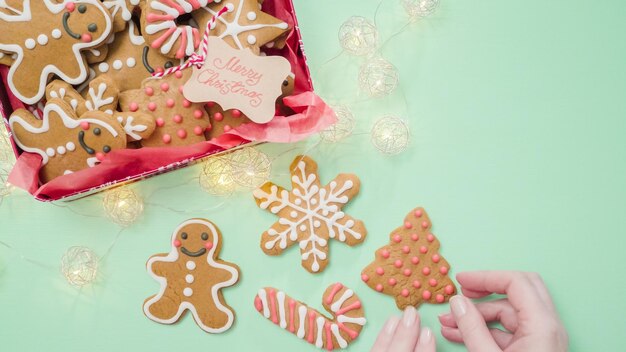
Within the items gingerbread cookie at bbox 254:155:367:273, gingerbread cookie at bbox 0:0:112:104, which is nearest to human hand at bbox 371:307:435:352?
gingerbread cookie at bbox 254:155:367:273

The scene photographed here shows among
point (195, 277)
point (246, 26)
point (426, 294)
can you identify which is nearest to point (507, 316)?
point (426, 294)

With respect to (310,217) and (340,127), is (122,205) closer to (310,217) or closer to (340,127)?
(310,217)

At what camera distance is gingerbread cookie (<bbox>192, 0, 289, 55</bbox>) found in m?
1.37

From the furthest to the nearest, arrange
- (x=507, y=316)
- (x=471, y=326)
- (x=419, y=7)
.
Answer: (x=419, y=7) < (x=507, y=316) < (x=471, y=326)

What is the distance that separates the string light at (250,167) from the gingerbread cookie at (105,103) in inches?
9.4

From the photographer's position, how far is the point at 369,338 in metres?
1.51

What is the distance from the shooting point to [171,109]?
1379 mm

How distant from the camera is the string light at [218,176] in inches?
59.0

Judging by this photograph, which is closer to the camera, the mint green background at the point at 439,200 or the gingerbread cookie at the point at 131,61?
the gingerbread cookie at the point at 131,61

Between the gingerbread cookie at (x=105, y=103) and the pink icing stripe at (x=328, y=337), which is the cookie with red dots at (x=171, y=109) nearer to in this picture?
the gingerbread cookie at (x=105, y=103)

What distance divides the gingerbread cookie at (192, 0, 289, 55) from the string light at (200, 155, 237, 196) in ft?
0.99

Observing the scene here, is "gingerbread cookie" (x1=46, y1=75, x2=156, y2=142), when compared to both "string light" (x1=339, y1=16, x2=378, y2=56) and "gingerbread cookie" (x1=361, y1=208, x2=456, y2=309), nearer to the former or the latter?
"string light" (x1=339, y1=16, x2=378, y2=56)

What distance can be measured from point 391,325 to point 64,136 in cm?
91

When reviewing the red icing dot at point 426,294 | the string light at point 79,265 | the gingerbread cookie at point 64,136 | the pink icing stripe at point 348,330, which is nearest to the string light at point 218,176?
the gingerbread cookie at point 64,136
